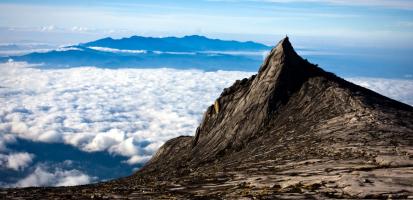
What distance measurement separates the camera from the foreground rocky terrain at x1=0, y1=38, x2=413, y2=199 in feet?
82.4

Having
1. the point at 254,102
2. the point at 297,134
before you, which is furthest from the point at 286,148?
the point at 254,102

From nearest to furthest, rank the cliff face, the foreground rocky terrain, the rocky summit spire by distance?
1. the foreground rocky terrain
2. the cliff face
3. the rocky summit spire

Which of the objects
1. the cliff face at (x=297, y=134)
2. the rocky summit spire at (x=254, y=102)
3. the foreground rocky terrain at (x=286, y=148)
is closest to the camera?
the foreground rocky terrain at (x=286, y=148)

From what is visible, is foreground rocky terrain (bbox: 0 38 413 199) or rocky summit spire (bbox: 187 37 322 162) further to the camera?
rocky summit spire (bbox: 187 37 322 162)

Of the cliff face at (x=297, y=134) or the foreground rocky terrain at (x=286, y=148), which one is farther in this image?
the cliff face at (x=297, y=134)

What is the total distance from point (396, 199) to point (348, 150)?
1412 centimetres

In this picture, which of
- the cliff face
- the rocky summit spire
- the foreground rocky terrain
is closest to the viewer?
the foreground rocky terrain

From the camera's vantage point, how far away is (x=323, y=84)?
184ft

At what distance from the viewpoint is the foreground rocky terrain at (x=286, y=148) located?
82.4ft

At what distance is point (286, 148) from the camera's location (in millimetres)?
41781

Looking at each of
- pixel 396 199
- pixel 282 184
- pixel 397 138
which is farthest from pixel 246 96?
pixel 396 199

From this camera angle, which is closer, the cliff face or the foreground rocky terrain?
the foreground rocky terrain

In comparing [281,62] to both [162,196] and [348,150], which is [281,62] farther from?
[162,196]

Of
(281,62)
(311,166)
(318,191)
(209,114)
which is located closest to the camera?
(318,191)
